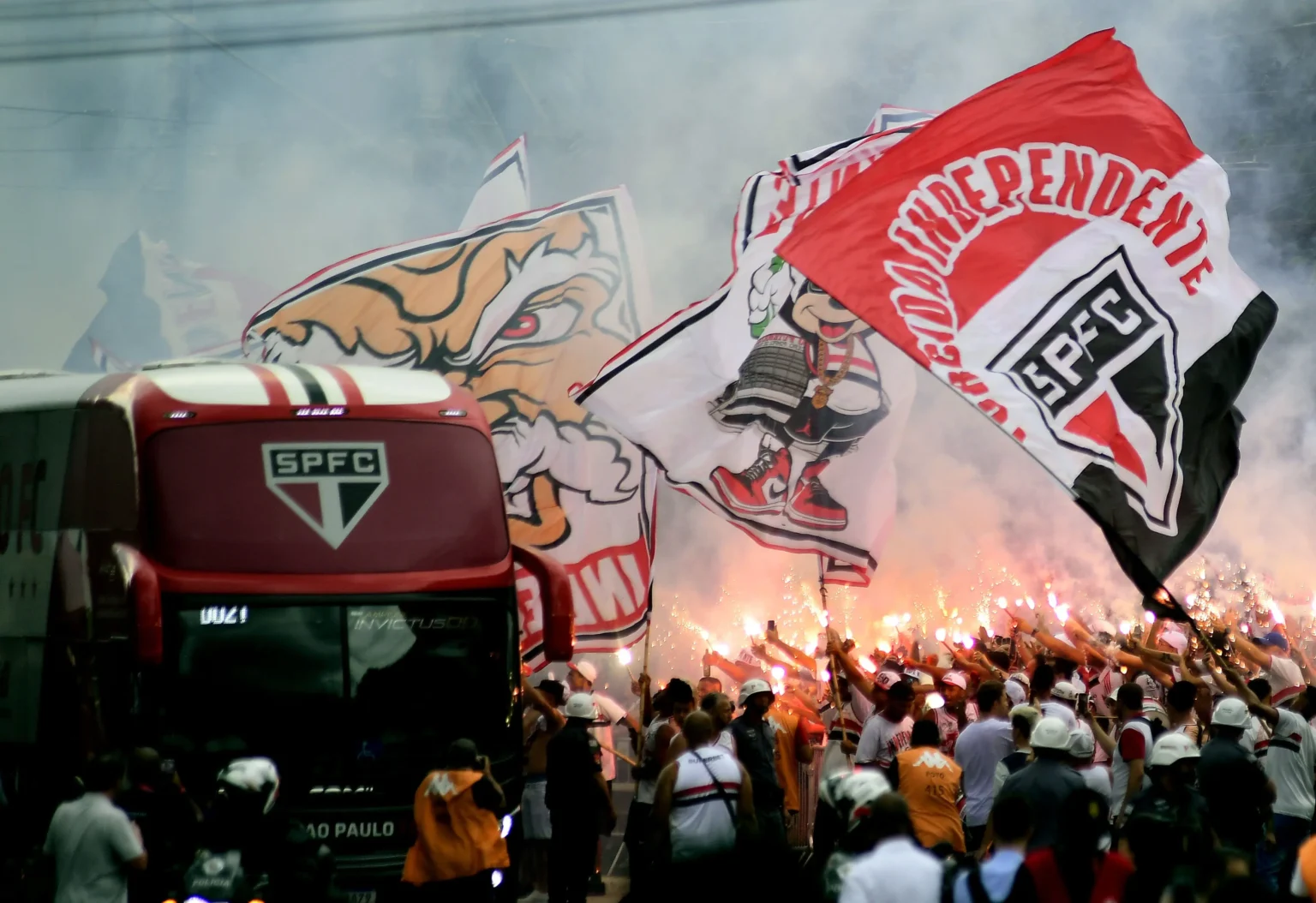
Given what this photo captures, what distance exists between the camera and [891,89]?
24094mm

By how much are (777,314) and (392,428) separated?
257cm

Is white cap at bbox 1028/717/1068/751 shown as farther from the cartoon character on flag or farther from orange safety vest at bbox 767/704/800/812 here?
the cartoon character on flag

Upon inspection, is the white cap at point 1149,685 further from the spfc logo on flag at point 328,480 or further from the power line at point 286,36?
the power line at point 286,36

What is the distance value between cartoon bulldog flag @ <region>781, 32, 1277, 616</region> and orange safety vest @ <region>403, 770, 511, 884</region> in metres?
2.85

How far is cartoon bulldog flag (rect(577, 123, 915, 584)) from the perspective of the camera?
999cm

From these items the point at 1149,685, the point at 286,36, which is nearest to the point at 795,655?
the point at 1149,685

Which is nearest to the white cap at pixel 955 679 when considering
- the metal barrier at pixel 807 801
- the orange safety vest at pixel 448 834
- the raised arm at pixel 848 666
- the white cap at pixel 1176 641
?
the raised arm at pixel 848 666

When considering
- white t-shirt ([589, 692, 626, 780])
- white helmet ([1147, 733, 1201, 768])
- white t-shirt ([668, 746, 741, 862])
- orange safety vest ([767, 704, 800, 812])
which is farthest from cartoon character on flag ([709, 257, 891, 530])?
white helmet ([1147, 733, 1201, 768])

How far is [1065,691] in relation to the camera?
28.8 feet

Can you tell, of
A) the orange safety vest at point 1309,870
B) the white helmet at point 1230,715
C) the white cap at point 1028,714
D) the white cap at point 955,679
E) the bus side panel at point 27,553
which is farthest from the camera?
the white cap at point 955,679

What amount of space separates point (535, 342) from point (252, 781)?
8040mm

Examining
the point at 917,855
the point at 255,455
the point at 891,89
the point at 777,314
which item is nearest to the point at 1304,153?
the point at 891,89

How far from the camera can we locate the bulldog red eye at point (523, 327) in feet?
42.7

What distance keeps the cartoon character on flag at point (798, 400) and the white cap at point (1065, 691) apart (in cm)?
195
